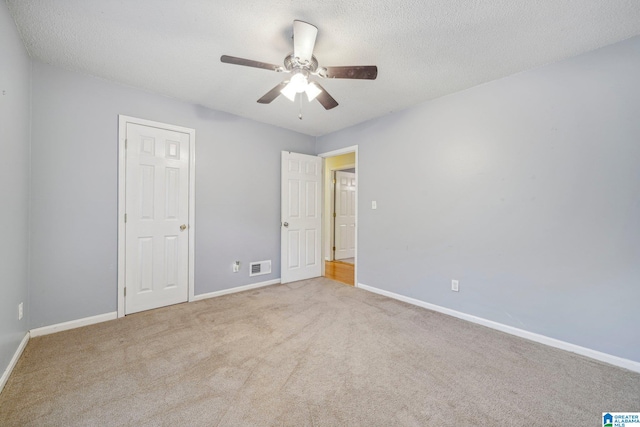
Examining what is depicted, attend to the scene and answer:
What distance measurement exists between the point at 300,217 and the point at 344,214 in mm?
2309

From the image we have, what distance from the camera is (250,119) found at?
375 cm

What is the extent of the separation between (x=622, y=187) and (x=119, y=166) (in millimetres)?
4512

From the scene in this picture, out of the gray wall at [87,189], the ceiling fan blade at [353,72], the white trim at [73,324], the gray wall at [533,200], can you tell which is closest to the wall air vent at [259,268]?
the gray wall at [87,189]

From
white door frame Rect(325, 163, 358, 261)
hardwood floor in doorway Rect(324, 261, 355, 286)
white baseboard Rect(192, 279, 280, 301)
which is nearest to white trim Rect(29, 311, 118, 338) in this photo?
white baseboard Rect(192, 279, 280, 301)

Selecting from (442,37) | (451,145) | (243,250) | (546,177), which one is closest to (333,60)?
(442,37)

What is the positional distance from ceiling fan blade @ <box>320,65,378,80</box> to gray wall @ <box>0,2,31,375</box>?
2.10 m

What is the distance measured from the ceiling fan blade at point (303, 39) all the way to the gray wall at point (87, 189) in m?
2.00

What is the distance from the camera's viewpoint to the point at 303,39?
1778mm

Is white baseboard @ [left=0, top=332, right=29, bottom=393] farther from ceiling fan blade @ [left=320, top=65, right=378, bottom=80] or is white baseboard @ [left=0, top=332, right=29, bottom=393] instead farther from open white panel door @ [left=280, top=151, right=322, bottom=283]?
ceiling fan blade @ [left=320, top=65, right=378, bottom=80]

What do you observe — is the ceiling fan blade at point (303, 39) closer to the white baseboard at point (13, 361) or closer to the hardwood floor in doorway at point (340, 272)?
the white baseboard at point (13, 361)

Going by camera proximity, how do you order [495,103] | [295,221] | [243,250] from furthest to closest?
1. [295,221]
2. [243,250]
3. [495,103]

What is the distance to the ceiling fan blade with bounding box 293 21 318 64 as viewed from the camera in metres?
1.69

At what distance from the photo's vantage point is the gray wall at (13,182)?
1.68m

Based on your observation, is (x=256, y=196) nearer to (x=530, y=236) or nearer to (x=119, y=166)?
(x=119, y=166)
